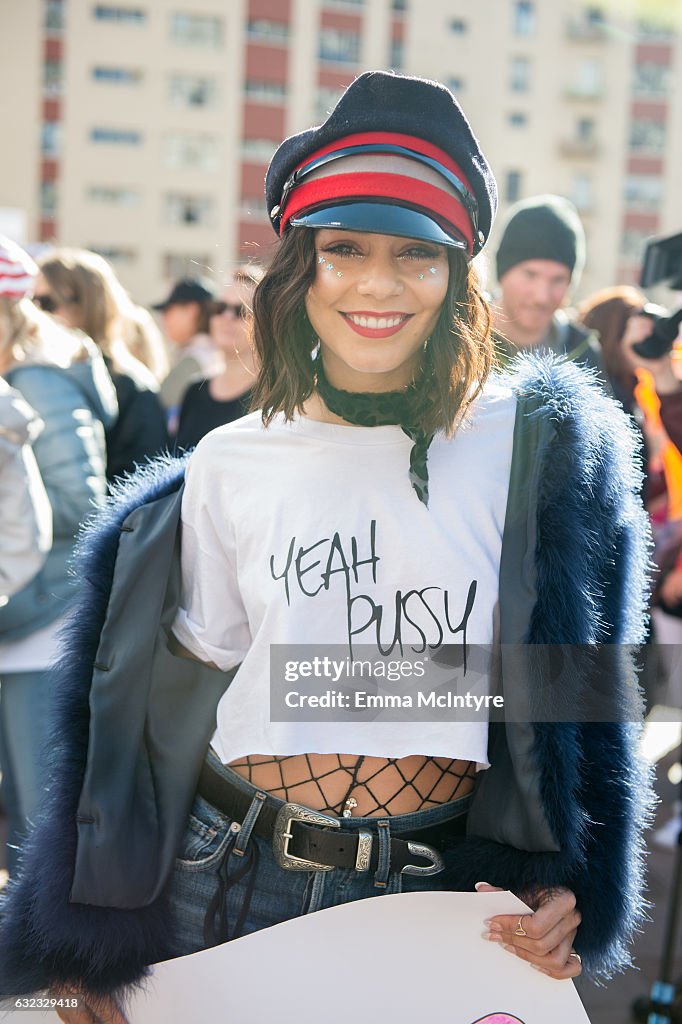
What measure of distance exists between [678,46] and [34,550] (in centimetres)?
4857

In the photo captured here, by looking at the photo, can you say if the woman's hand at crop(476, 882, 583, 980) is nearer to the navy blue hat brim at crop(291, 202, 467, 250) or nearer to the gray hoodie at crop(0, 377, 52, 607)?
the navy blue hat brim at crop(291, 202, 467, 250)

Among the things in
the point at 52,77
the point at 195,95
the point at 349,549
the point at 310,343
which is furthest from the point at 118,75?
the point at 349,549

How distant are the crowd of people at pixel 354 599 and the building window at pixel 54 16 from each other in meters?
47.4

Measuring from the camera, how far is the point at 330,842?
5.94 ft

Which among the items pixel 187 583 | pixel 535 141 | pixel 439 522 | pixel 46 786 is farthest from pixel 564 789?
pixel 535 141

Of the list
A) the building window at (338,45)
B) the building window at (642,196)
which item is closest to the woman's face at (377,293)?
the building window at (338,45)

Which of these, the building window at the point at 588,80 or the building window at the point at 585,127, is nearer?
the building window at the point at 588,80

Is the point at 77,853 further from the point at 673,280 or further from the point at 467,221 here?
the point at 673,280

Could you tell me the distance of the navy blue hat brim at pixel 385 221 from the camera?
1705mm

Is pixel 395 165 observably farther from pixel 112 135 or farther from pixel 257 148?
pixel 112 135

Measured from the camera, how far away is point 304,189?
1.80 metres

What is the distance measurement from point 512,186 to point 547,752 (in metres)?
47.3

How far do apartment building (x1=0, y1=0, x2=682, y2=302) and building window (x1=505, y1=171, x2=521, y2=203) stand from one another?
22 cm

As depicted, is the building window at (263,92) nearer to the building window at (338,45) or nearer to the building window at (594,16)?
the building window at (338,45)
